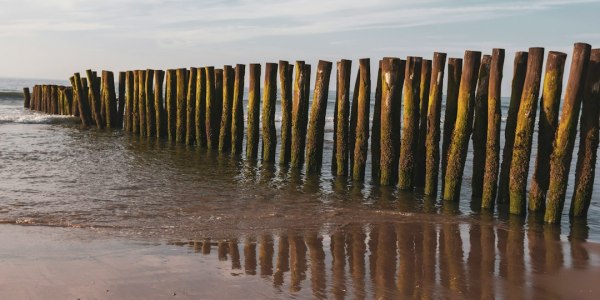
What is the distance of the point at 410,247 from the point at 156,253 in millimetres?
2244

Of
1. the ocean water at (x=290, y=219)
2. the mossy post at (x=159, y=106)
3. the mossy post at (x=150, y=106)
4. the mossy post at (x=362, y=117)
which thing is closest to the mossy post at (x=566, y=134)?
the ocean water at (x=290, y=219)

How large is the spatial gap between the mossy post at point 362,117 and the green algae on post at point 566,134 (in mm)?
3018

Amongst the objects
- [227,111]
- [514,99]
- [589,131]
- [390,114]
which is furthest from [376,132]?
[227,111]

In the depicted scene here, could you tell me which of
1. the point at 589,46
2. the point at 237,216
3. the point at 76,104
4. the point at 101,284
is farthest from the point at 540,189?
→ the point at 76,104

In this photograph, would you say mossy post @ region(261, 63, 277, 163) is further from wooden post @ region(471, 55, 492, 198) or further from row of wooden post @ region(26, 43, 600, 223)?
wooden post @ region(471, 55, 492, 198)

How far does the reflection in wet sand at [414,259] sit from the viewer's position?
4.79 m

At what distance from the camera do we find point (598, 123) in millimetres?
7168

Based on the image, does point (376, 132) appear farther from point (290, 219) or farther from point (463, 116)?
point (290, 219)

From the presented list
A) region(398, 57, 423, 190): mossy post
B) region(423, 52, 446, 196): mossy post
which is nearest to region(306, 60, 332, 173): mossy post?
region(398, 57, 423, 190): mossy post

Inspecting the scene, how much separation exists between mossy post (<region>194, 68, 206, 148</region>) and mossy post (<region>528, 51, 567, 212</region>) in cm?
778

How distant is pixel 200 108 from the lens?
13781 mm

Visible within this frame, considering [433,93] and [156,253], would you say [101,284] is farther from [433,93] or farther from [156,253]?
[433,93]

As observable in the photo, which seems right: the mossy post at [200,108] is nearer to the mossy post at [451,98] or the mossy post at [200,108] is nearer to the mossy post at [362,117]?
the mossy post at [362,117]

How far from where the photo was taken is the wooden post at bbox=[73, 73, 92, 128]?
19.5 meters
